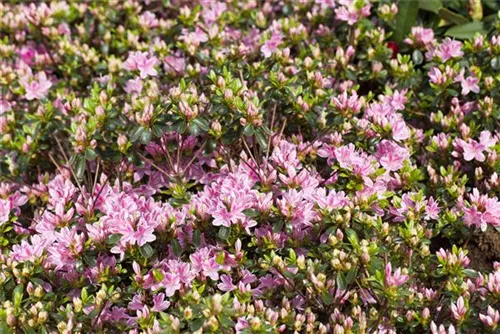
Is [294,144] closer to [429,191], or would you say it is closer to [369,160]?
[369,160]

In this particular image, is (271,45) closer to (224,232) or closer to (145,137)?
(145,137)

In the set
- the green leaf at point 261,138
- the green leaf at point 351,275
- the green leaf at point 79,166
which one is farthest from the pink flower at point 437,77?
the green leaf at point 79,166

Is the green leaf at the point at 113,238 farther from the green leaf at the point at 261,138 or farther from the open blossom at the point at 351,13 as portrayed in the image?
the open blossom at the point at 351,13

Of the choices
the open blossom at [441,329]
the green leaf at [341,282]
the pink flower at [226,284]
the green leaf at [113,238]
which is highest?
the green leaf at [341,282]

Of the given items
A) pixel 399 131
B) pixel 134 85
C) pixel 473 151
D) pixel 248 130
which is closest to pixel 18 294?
pixel 248 130

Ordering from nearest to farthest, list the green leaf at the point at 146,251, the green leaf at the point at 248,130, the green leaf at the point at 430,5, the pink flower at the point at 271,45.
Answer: the green leaf at the point at 146,251 → the green leaf at the point at 248,130 → the pink flower at the point at 271,45 → the green leaf at the point at 430,5
